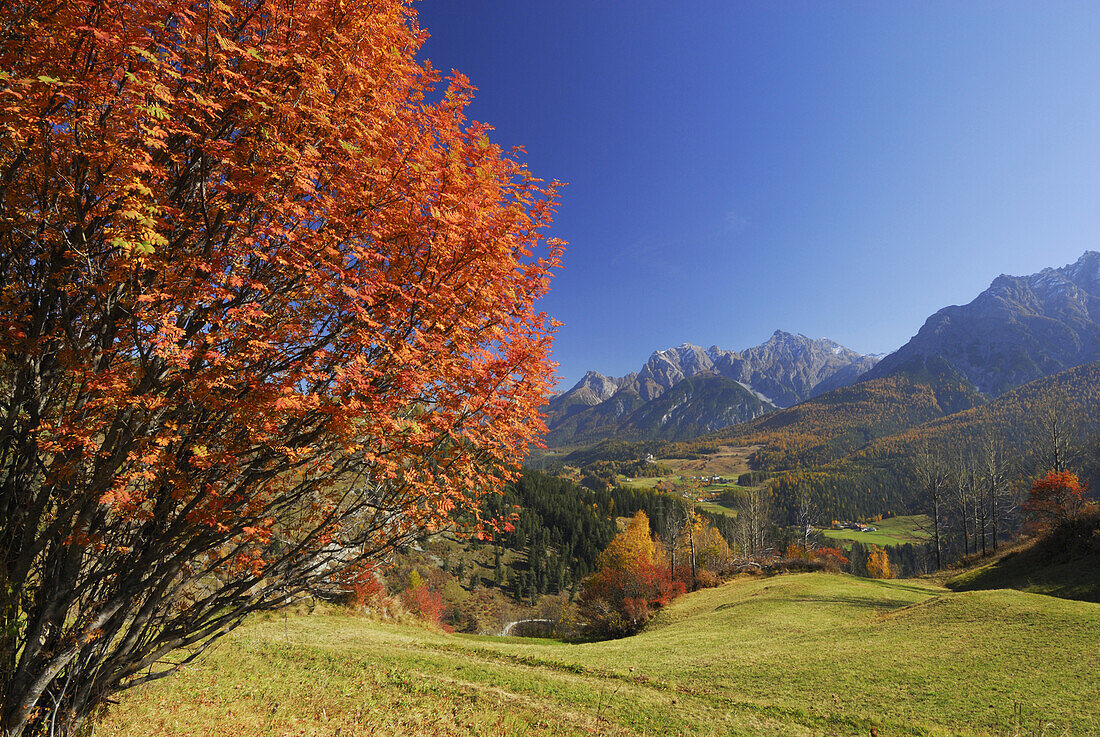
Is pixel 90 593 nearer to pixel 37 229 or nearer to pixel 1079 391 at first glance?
pixel 37 229

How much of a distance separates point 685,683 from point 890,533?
172 metres

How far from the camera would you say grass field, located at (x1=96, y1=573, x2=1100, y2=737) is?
374 inches

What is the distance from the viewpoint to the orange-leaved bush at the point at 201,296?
365cm

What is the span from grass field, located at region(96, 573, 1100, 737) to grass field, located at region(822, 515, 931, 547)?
132 meters

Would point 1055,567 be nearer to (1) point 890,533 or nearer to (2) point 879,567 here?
(2) point 879,567

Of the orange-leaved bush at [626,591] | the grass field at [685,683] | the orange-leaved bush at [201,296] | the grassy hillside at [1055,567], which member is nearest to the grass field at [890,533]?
the orange-leaved bush at [626,591]

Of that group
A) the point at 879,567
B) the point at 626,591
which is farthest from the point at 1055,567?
the point at 879,567

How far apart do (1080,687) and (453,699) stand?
1805cm

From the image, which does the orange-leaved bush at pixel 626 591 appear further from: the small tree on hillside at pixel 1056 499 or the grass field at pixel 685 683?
the small tree on hillside at pixel 1056 499

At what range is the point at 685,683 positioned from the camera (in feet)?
50.1

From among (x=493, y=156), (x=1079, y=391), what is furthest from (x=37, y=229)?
(x=1079, y=391)

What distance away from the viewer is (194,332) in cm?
404

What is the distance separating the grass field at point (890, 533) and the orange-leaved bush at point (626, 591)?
10770 centimetres

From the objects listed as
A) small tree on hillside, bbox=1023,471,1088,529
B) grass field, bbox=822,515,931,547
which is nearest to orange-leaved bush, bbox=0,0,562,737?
small tree on hillside, bbox=1023,471,1088,529
